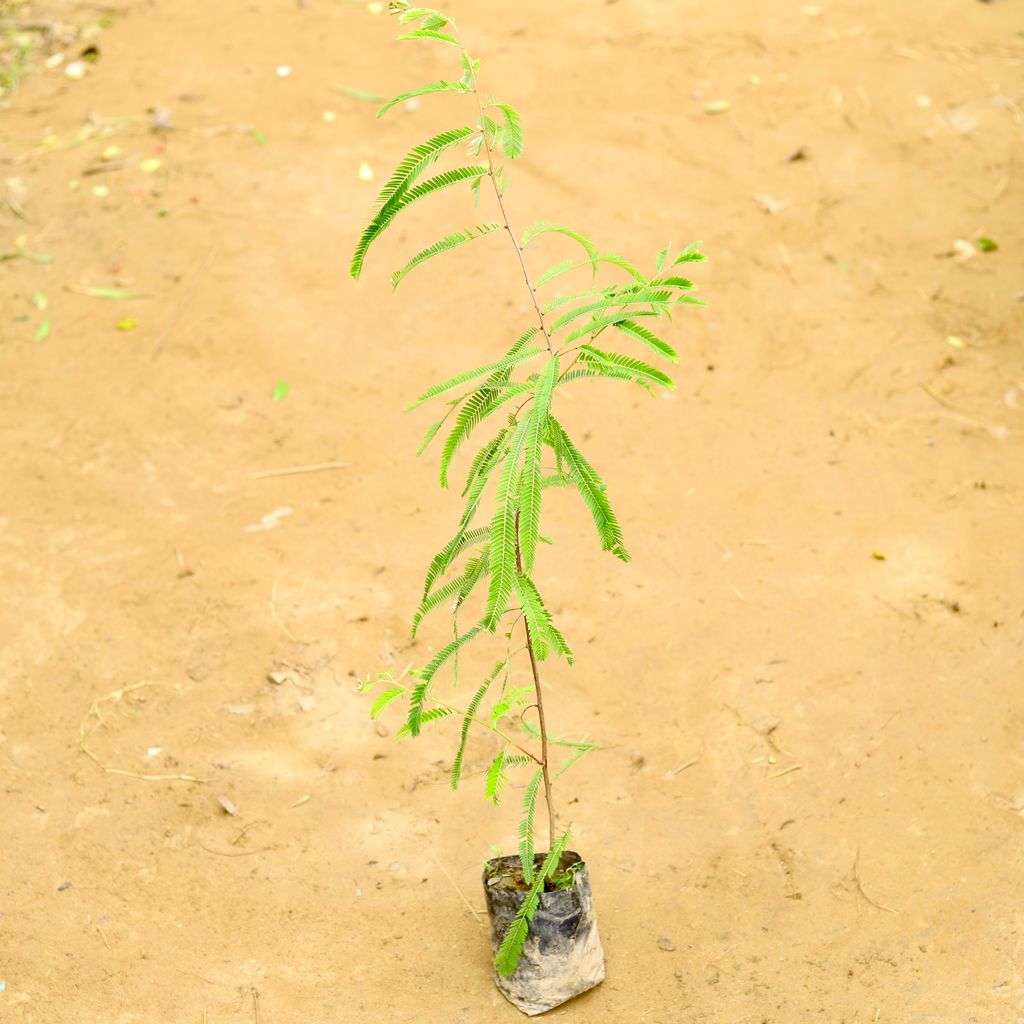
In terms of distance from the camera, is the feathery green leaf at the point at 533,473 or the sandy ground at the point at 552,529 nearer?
the feathery green leaf at the point at 533,473

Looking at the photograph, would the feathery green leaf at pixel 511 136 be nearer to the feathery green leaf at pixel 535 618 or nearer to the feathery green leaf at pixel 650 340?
the feathery green leaf at pixel 650 340

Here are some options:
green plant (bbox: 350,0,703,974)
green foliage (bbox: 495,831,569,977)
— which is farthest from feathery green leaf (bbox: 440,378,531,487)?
green foliage (bbox: 495,831,569,977)

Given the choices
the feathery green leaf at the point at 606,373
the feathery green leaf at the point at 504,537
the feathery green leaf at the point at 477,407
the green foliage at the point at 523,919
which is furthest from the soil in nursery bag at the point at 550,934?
the feathery green leaf at the point at 606,373

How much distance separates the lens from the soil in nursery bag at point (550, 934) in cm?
239

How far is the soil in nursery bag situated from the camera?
94.3 inches

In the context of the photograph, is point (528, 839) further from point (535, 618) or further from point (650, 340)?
point (650, 340)

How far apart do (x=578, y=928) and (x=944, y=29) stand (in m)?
5.12

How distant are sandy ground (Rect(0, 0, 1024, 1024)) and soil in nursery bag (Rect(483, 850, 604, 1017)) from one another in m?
0.07

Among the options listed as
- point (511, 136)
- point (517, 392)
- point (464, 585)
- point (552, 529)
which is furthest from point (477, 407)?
point (552, 529)

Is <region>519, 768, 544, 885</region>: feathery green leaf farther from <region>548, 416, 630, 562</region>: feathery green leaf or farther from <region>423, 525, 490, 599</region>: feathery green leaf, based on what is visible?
<region>548, 416, 630, 562</region>: feathery green leaf

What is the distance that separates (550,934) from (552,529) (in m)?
1.58

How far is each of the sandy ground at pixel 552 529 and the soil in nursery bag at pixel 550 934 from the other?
0.21 feet

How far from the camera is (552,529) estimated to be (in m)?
3.76

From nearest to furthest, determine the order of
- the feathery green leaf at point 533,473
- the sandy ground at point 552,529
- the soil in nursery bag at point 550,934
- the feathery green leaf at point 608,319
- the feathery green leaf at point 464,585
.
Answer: the feathery green leaf at point 533,473 → the feathery green leaf at point 608,319 → the feathery green leaf at point 464,585 → the soil in nursery bag at point 550,934 → the sandy ground at point 552,529
